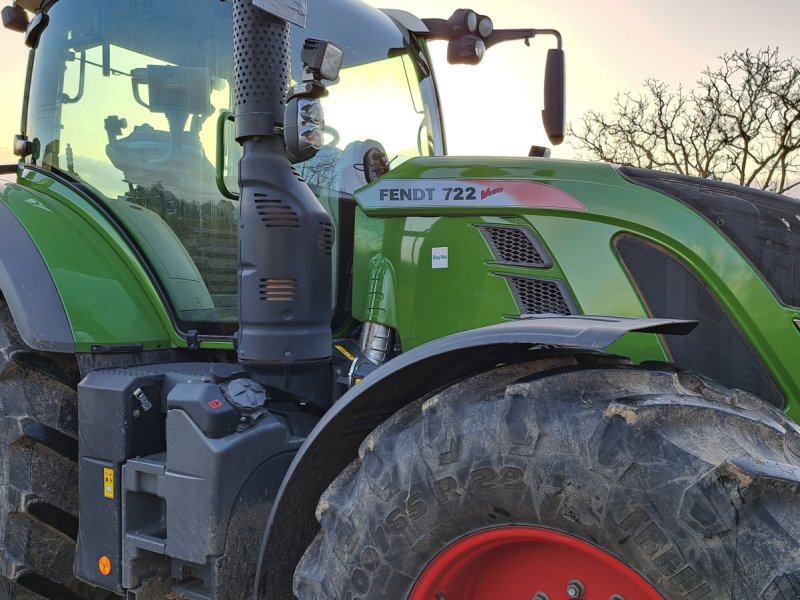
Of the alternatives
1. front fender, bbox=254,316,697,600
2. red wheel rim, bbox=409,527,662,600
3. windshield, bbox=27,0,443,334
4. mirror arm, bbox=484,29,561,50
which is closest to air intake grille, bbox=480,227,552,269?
front fender, bbox=254,316,697,600

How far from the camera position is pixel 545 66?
3.39 m

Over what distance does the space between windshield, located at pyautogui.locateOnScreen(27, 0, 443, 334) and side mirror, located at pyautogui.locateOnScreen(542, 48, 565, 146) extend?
0.66 meters

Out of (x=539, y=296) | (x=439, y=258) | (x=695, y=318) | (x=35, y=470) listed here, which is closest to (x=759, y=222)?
(x=695, y=318)

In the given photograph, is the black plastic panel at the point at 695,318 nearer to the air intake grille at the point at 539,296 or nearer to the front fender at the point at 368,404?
the air intake grille at the point at 539,296

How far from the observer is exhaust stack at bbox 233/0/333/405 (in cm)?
250

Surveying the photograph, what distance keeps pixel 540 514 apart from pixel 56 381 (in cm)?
212

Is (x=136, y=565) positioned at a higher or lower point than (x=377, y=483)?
lower

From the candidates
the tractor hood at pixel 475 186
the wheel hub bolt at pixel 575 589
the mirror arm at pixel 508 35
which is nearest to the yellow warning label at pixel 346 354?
the tractor hood at pixel 475 186

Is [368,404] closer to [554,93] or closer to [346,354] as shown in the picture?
[346,354]

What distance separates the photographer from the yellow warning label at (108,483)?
2641mm

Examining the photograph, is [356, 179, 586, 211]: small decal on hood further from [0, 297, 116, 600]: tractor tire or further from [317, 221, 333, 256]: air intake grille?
[0, 297, 116, 600]: tractor tire

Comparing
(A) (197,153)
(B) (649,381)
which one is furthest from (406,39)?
(B) (649,381)

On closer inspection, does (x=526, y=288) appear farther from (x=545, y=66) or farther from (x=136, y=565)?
(x=136, y=565)

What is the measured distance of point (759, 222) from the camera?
7.40ft
